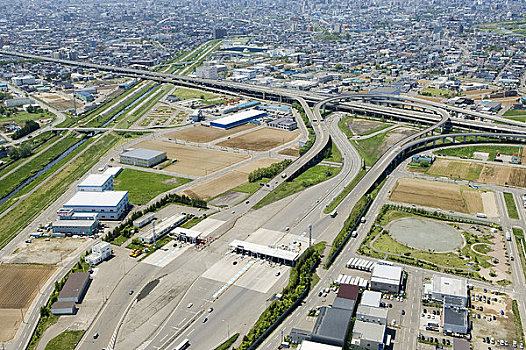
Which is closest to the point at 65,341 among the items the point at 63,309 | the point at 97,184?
the point at 63,309

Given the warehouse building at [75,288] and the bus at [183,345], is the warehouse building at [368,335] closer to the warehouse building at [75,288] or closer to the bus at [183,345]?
the bus at [183,345]

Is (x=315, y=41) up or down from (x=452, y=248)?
up

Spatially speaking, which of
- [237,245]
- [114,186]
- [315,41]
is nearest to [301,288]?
[237,245]

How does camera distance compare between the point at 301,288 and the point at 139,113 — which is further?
the point at 139,113

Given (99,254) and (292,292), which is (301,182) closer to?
(292,292)

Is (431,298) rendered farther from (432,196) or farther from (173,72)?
(173,72)

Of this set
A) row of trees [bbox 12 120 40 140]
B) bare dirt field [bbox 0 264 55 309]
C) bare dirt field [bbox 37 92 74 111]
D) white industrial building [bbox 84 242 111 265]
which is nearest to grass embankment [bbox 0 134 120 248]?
bare dirt field [bbox 0 264 55 309]
